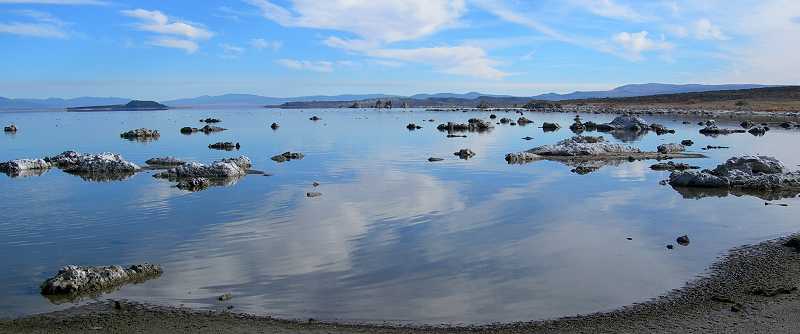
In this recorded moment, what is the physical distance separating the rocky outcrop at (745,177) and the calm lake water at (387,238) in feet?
4.67

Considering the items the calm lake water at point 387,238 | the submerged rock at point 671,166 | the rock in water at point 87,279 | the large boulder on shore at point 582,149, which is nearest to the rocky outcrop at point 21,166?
the calm lake water at point 387,238

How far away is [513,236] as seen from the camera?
18.3 metres

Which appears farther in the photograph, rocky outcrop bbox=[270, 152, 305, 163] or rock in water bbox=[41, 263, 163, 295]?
rocky outcrop bbox=[270, 152, 305, 163]

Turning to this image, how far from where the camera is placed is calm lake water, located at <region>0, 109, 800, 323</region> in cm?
1285

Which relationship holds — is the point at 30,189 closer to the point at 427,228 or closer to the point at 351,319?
the point at 427,228

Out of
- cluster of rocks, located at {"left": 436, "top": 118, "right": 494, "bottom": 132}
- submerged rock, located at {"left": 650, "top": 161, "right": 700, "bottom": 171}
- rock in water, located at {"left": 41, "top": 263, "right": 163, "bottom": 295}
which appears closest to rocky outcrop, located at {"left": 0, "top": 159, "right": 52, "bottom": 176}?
rock in water, located at {"left": 41, "top": 263, "right": 163, "bottom": 295}

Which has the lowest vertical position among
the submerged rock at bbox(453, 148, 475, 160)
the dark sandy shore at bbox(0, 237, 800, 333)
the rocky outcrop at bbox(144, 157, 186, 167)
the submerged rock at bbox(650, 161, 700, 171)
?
the dark sandy shore at bbox(0, 237, 800, 333)

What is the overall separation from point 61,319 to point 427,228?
403 inches

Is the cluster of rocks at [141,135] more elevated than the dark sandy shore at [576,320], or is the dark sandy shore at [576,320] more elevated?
the cluster of rocks at [141,135]

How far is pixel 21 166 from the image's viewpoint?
35375 mm

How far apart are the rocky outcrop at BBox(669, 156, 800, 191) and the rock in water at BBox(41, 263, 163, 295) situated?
22723 mm

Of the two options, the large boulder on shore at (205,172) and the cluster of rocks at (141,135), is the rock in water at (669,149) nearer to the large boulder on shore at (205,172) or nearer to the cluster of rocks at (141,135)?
the large boulder on shore at (205,172)

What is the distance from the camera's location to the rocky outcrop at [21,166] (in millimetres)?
34750

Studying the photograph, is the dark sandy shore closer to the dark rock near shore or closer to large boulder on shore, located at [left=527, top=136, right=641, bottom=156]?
the dark rock near shore
